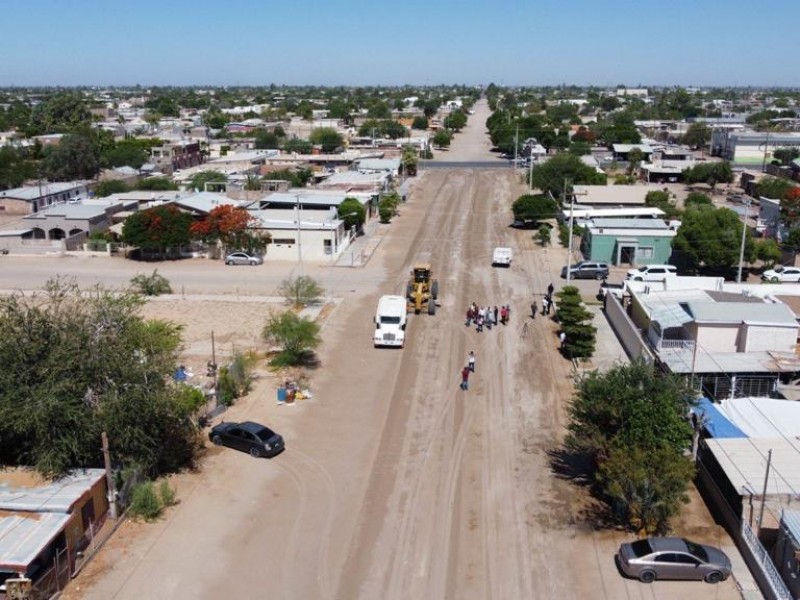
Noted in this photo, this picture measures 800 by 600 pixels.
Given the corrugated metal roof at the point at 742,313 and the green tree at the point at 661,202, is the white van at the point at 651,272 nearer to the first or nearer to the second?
the corrugated metal roof at the point at 742,313

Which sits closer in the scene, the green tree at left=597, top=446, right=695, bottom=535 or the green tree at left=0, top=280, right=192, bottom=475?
the green tree at left=597, top=446, right=695, bottom=535

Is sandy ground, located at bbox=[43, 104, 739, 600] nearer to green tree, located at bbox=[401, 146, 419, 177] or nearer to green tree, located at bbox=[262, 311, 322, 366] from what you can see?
green tree, located at bbox=[262, 311, 322, 366]

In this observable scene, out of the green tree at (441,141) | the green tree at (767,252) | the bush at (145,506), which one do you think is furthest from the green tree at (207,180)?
the green tree at (441,141)

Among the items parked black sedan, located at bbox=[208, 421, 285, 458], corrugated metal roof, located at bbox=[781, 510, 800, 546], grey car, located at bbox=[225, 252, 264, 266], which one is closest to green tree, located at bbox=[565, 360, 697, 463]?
corrugated metal roof, located at bbox=[781, 510, 800, 546]

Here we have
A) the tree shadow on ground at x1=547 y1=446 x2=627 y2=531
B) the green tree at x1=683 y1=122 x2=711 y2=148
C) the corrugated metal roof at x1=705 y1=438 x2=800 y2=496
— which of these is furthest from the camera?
the green tree at x1=683 y1=122 x2=711 y2=148

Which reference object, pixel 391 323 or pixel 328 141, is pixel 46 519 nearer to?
pixel 391 323

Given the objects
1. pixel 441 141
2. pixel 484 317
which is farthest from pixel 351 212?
pixel 441 141
